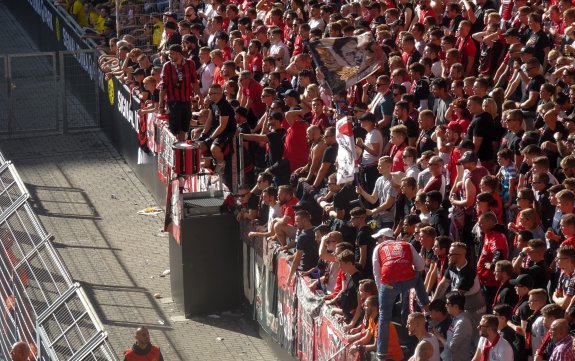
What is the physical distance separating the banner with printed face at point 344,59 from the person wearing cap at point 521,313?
14.9 feet

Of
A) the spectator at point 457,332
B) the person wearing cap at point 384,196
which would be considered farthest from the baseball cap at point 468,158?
the spectator at point 457,332

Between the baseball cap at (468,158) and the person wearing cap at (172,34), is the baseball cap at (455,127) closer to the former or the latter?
the baseball cap at (468,158)

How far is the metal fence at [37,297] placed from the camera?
9797 mm

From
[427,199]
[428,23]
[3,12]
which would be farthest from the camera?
[3,12]

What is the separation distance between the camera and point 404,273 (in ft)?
41.7

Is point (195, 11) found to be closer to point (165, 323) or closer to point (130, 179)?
point (130, 179)

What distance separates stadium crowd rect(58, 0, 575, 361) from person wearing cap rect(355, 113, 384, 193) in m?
0.02

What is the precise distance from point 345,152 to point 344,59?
1.62 m

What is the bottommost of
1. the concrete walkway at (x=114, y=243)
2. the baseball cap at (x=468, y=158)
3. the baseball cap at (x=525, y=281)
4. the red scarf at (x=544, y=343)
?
the concrete walkway at (x=114, y=243)

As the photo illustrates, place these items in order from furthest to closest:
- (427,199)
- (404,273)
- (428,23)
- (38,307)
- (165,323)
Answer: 1. (428,23)
2. (165,323)
3. (427,199)
4. (404,273)
5. (38,307)

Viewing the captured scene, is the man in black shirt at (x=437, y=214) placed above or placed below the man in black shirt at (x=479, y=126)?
below

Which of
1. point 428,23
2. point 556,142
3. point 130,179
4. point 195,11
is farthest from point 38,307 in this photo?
point 195,11

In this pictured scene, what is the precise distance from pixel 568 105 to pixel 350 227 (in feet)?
9.83

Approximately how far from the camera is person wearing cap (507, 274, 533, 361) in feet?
38.1
